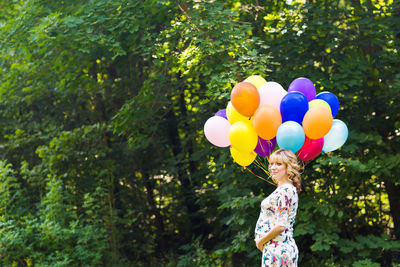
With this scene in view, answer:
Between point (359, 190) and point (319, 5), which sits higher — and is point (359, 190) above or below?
below

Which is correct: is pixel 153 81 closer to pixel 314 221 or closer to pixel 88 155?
pixel 88 155

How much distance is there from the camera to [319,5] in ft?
22.4

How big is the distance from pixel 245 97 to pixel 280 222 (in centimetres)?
109

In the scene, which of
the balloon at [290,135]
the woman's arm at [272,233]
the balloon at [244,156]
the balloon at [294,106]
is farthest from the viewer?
the balloon at [244,156]

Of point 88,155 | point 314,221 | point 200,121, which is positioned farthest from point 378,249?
point 88,155

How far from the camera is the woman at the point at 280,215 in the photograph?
3.51m

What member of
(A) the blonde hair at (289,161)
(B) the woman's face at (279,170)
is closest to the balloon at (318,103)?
(A) the blonde hair at (289,161)

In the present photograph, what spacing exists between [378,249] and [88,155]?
15.5 ft

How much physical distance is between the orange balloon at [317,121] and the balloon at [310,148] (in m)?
0.23

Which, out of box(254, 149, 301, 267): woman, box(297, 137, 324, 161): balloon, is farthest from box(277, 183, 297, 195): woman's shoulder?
box(297, 137, 324, 161): balloon

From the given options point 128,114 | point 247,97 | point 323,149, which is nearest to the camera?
point 247,97

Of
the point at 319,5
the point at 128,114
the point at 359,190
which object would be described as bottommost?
the point at 359,190

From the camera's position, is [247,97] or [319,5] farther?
[319,5]

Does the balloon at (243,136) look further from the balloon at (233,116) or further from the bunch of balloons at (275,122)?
the balloon at (233,116)
